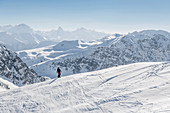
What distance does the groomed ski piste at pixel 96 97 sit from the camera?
10453 mm

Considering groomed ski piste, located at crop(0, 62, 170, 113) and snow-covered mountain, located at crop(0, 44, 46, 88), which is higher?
groomed ski piste, located at crop(0, 62, 170, 113)

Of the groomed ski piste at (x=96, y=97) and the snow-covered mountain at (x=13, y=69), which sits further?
the snow-covered mountain at (x=13, y=69)

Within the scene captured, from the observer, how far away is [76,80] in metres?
16.7

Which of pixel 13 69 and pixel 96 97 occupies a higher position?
pixel 96 97

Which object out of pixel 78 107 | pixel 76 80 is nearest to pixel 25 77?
pixel 76 80

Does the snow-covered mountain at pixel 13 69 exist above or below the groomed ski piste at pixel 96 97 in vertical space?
below

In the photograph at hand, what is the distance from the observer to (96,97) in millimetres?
12352

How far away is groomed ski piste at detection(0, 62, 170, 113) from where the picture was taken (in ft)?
34.3

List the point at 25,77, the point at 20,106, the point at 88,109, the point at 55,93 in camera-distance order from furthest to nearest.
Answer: the point at 25,77 < the point at 55,93 < the point at 20,106 < the point at 88,109

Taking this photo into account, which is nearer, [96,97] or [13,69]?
[96,97]

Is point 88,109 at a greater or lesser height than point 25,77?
greater

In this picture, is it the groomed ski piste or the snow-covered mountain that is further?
the snow-covered mountain

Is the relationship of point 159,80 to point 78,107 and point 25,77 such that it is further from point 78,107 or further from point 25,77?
point 25,77

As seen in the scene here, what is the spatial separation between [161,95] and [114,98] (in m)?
3.97
